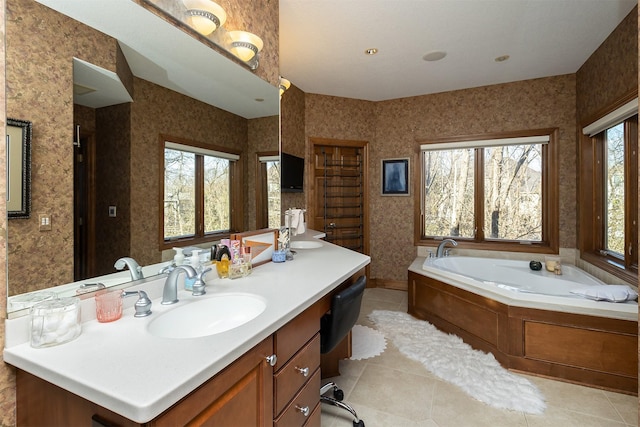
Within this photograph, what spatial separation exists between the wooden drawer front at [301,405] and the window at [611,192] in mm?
2480

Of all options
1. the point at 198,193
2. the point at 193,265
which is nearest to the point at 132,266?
the point at 193,265

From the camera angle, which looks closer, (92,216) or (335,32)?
(92,216)

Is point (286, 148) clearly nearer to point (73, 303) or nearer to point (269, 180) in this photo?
point (269, 180)

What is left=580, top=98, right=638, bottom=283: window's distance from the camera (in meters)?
2.52

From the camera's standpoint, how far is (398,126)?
4266mm

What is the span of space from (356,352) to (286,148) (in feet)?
7.36

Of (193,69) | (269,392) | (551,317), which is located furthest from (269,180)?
(551,317)

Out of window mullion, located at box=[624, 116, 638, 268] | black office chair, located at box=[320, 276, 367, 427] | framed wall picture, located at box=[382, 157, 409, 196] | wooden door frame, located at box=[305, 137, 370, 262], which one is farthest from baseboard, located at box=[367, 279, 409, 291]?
black office chair, located at box=[320, 276, 367, 427]

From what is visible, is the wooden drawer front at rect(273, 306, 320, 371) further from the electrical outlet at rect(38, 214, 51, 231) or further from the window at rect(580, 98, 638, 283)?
the window at rect(580, 98, 638, 283)

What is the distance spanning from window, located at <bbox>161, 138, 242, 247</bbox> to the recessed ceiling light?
228 cm

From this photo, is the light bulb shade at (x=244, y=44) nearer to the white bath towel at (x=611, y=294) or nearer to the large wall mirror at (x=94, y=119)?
the large wall mirror at (x=94, y=119)

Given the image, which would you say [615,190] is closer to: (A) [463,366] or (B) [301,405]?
(A) [463,366]

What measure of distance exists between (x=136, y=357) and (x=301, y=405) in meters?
0.79

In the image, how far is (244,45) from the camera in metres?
1.77
